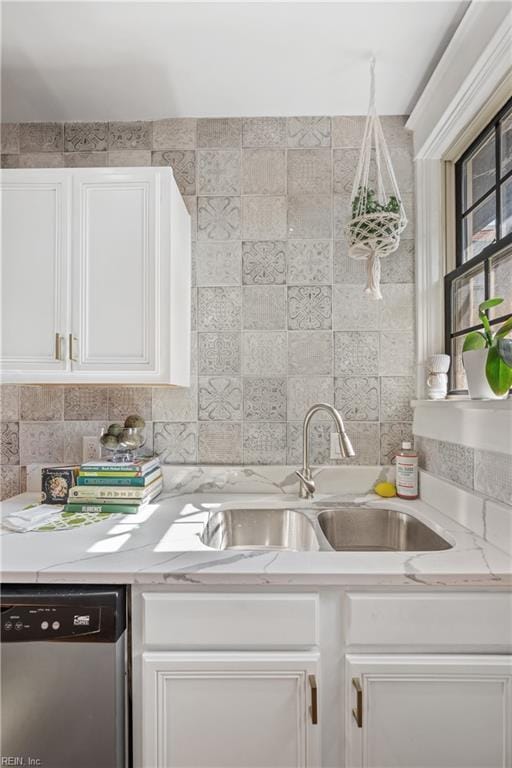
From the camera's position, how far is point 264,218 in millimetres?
1886

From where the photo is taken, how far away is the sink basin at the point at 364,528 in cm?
164

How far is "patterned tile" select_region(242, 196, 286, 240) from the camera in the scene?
1883 millimetres

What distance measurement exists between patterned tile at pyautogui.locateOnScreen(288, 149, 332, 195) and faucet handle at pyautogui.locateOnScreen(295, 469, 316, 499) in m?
1.21

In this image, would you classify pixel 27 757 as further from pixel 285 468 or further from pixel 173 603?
pixel 285 468

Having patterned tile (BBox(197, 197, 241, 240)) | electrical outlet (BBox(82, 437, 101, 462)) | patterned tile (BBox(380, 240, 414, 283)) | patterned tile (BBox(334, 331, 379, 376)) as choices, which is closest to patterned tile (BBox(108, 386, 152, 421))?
electrical outlet (BBox(82, 437, 101, 462))

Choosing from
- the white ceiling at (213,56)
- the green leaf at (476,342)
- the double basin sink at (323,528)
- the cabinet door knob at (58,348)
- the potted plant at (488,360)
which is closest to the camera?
the potted plant at (488,360)

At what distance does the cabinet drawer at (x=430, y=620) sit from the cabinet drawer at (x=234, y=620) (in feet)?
0.38

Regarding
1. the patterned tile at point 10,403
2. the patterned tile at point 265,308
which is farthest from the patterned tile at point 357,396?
the patterned tile at point 10,403

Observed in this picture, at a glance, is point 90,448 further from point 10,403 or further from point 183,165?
point 183,165

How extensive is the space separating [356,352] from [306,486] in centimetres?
61

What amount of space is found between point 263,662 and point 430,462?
1007 millimetres

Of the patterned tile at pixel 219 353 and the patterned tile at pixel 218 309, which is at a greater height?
the patterned tile at pixel 218 309

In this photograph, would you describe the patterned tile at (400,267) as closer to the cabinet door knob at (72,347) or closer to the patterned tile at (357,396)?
the patterned tile at (357,396)

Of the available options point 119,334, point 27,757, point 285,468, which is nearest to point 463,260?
point 285,468
